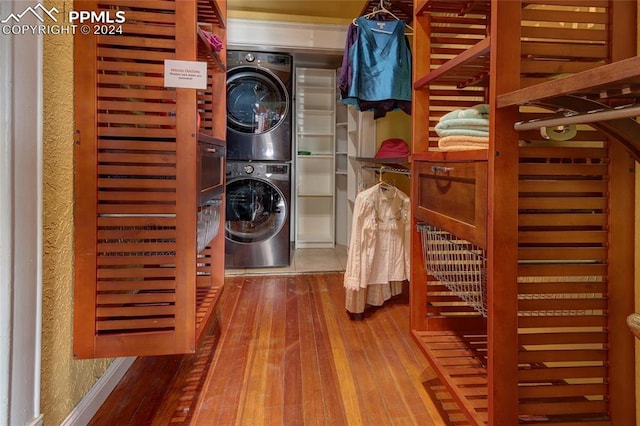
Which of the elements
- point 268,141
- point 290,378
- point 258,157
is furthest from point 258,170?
point 290,378

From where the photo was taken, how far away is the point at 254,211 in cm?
330

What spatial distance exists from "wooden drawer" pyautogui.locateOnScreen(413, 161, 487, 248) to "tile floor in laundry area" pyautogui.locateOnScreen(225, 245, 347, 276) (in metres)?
2.02

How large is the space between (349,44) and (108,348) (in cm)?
226

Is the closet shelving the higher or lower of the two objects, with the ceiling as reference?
lower

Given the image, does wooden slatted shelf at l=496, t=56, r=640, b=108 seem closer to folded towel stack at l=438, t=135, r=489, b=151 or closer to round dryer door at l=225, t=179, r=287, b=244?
folded towel stack at l=438, t=135, r=489, b=151

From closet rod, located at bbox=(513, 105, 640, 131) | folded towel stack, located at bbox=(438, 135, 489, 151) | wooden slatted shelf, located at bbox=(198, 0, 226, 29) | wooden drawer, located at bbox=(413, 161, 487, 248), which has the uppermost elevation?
wooden slatted shelf, located at bbox=(198, 0, 226, 29)

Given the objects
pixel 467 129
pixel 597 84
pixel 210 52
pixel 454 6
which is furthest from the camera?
pixel 210 52

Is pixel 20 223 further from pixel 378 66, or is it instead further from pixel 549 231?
pixel 378 66

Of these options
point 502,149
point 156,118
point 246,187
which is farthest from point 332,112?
point 502,149

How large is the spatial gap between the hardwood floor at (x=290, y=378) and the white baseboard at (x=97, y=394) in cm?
3

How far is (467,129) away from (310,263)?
102 inches

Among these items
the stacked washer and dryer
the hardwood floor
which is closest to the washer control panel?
the stacked washer and dryer

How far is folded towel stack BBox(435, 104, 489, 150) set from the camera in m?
1.12

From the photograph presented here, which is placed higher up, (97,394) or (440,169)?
(440,169)
